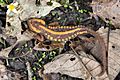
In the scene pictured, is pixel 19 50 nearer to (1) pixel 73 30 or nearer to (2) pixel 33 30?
(2) pixel 33 30

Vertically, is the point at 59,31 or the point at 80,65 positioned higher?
the point at 59,31

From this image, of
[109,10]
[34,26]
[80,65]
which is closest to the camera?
[80,65]

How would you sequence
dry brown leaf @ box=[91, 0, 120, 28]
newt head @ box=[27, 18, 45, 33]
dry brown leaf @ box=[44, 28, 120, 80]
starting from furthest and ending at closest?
dry brown leaf @ box=[91, 0, 120, 28] < newt head @ box=[27, 18, 45, 33] < dry brown leaf @ box=[44, 28, 120, 80]

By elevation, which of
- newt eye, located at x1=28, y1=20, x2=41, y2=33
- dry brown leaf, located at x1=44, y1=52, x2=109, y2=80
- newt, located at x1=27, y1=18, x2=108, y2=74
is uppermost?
newt eye, located at x1=28, y1=20, x2=41, y2=33

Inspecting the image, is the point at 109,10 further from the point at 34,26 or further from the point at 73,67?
the point at 34,26

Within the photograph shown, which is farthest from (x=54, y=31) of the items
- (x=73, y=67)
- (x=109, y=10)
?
(x=109, y=10)

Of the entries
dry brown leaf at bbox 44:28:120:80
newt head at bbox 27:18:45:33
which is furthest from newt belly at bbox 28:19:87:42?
dry brown leaf at bbox 44:28:120:80

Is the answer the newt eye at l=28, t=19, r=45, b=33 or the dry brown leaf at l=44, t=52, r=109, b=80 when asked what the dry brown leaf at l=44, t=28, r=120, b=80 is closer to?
the dry brown leaf at l=44, t=52, r=109, b=80

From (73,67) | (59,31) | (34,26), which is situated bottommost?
(73,67)
